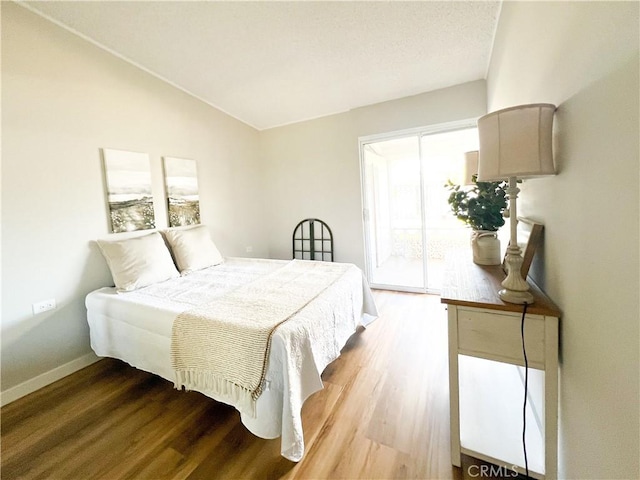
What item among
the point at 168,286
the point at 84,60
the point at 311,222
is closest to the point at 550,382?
the point at 168,286

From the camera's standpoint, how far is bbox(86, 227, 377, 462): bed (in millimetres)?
1326

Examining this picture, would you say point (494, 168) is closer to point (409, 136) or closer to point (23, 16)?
point (409, 136)

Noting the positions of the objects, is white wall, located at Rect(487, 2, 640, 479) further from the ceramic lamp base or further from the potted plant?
the potted plant

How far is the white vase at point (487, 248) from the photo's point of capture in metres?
1.67

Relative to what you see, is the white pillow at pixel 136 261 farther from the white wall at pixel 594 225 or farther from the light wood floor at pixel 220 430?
the white wall at pixel 594 225

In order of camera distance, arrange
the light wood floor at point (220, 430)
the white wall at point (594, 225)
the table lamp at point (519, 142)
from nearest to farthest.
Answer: the white wall at point (594, 225) → the table lamp at point (519, 142) → the light wood floor at point (220, 430)

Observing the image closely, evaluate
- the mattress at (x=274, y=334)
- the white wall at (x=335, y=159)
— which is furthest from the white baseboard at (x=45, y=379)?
the white wall at (x=335, y=159)

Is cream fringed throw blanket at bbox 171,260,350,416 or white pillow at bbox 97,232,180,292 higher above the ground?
white pillow at bbox 97,232,180,292

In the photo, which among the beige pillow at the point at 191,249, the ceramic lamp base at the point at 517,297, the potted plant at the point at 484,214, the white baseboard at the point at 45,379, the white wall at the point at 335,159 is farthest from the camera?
the white wall at the point at 335,159

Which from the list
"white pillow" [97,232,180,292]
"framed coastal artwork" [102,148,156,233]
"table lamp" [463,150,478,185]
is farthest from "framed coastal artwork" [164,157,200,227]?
"table lamp" [463,150,478,185]

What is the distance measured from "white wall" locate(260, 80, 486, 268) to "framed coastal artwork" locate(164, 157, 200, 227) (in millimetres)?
1380

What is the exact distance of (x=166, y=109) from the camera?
2908mm

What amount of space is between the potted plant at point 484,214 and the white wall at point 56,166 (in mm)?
2901

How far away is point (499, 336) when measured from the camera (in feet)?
3.56
